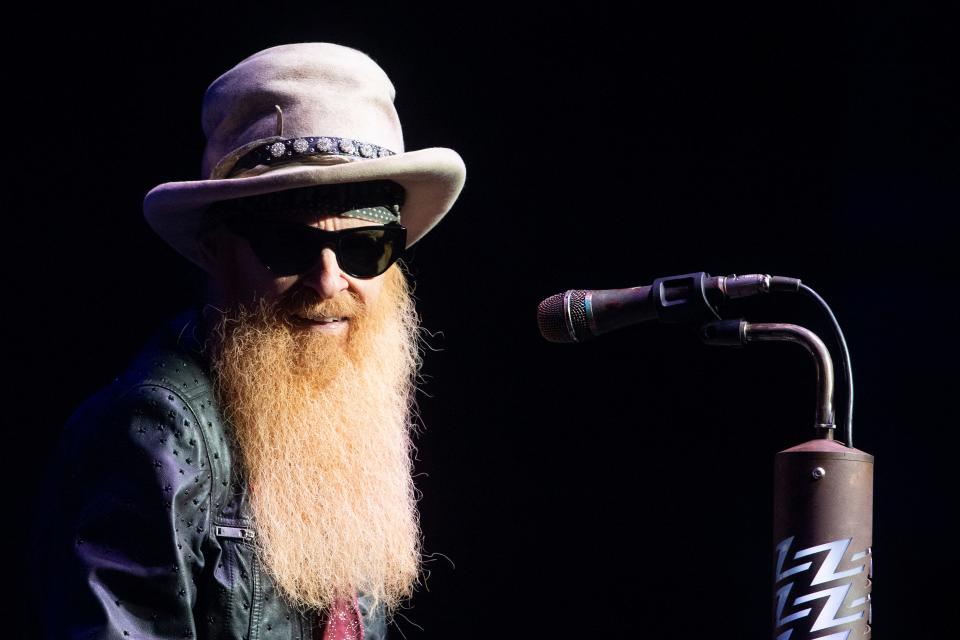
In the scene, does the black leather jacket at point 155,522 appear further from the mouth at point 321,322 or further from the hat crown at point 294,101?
the hat crown at point 294,101

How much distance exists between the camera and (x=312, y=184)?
192cm

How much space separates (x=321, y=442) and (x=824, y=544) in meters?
1.06

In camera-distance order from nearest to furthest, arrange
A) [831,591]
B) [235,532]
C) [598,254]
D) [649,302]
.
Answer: [831,591] → [649,302] → [235,532] → [598,254]

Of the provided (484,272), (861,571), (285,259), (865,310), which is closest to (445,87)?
(484,272)

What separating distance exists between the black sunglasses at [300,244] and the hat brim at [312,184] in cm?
8

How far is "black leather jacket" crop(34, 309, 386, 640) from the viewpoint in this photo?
167 cm

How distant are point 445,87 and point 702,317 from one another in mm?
1596

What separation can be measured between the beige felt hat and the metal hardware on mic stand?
102 cm

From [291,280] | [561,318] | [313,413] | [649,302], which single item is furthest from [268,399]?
[649,302]

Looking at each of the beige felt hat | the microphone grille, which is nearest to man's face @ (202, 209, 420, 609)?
the beige felt hat

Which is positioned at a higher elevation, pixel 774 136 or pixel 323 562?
pixel 774 136

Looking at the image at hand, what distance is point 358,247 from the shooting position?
2.05m

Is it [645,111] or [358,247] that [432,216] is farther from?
[645,111]

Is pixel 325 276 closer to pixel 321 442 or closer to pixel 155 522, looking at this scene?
pixel 321 442
